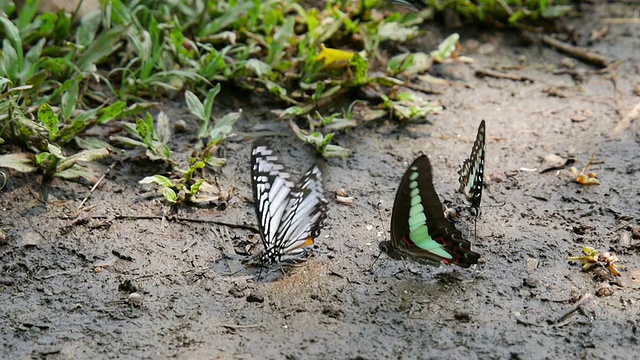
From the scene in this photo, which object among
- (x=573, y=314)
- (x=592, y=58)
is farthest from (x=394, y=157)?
(x=592, y=58)

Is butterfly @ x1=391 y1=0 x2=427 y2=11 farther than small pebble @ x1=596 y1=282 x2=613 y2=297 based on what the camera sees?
Yes

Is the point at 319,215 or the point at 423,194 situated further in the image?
the point at 319,215

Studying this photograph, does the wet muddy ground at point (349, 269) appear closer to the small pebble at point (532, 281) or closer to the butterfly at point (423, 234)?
the small pebble at point (532, 281)

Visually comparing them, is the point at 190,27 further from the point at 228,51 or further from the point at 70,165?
the point at 70,165

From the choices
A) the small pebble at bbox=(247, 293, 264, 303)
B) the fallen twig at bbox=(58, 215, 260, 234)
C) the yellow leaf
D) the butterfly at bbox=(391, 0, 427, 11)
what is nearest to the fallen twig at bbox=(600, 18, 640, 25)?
the butterfly at bbox=(391, 0, 427, 11)

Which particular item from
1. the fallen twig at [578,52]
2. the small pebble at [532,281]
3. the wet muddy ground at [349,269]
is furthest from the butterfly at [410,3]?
the small pebble at [532,281]

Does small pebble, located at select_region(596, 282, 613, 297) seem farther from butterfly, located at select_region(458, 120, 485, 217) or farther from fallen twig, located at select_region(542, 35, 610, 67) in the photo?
fallen twig, located at select_region(542, 35, 610, 67)
